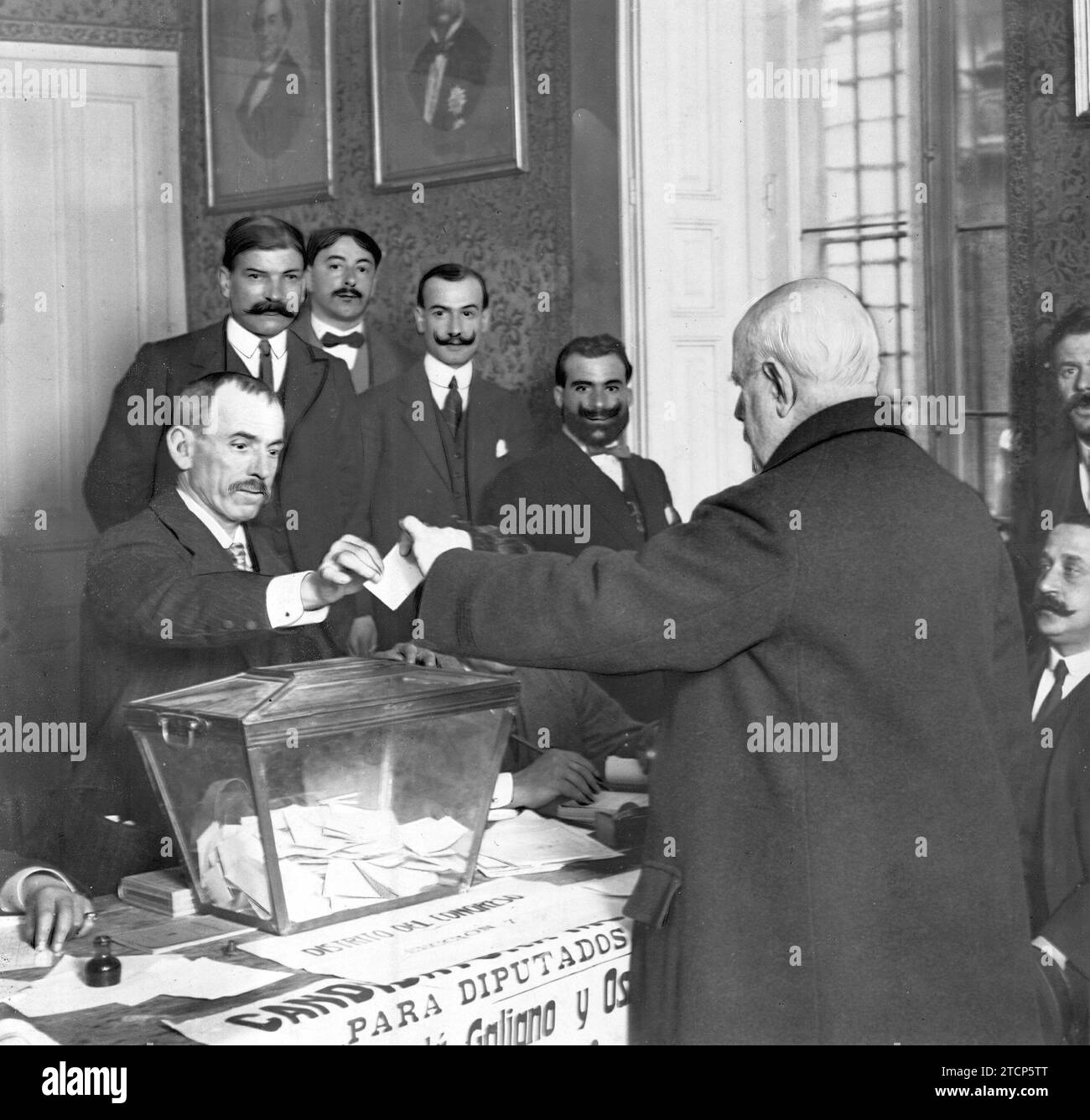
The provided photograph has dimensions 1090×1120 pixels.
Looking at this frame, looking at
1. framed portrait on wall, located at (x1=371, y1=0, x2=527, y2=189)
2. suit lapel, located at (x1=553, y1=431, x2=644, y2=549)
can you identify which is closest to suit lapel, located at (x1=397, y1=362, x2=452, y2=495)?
suit lapel, located at (x1=553, y1=431, x2=644, y2=549)

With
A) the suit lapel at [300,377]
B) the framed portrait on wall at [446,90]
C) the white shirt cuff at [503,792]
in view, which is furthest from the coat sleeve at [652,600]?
the framed portrait on wall at [446,90]

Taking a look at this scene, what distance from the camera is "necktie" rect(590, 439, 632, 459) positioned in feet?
10.5

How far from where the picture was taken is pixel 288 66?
3.17 meters

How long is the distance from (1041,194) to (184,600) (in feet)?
7.45

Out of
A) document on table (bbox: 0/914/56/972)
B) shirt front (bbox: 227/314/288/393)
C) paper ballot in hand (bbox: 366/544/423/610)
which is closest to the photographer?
document on table (bbox: 0/914/56/972)

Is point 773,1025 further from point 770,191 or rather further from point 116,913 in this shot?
point 770,191

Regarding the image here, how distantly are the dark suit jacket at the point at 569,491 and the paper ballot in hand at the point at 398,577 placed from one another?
776mm

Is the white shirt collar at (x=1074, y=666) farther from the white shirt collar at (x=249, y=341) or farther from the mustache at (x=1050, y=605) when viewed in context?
the white shirt collar at (x=249, y=341)

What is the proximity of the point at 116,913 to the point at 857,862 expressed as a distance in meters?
1.20

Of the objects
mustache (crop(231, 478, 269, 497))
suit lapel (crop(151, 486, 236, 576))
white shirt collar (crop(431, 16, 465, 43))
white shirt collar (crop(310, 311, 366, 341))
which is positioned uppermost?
white shirt collar (crop(431, 16, 465, 43))

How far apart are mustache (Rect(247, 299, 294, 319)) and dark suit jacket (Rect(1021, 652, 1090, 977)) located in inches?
77.5

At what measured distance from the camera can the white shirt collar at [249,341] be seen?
2.99 m

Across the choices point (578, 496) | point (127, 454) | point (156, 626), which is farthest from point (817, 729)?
point (127, 454)

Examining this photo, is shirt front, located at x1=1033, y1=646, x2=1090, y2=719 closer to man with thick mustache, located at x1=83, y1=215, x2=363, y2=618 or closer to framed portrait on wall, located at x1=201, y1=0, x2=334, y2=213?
man with thick mustache, located at x1=83, y1=215, x2=363, y2=618
